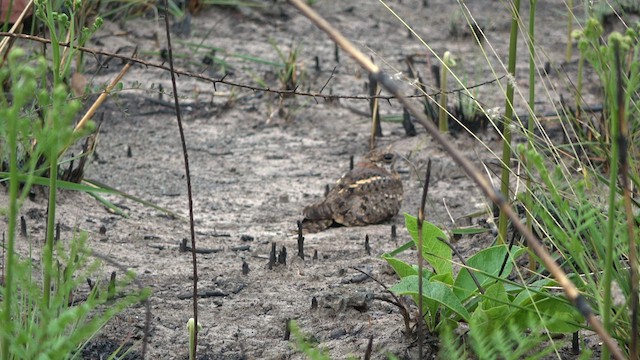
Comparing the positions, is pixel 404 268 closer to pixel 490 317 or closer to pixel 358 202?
pixel 490 317

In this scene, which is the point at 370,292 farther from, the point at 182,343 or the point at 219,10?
the point at 219,10

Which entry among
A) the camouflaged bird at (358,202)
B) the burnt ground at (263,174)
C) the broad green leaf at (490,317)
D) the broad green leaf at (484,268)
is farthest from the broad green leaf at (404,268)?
the camouflaged bird at (358,202)

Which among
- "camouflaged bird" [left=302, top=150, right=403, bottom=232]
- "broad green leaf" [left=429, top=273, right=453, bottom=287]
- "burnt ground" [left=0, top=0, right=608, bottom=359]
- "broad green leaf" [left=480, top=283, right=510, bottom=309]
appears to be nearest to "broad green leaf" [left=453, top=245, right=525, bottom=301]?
"broad green leaf" [left=429, top=273, right=453, bottom=287]

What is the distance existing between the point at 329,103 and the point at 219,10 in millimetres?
1789

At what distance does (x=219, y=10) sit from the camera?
24.2 ft

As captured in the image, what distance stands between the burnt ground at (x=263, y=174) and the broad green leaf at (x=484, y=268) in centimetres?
25

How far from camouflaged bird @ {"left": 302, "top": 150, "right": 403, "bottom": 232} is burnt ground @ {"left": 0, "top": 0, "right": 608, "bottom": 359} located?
2.6 inches

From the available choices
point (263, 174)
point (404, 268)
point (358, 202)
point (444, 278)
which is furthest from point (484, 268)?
point (263, 174)

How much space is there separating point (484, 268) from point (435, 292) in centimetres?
26

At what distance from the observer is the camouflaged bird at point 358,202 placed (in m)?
4.36

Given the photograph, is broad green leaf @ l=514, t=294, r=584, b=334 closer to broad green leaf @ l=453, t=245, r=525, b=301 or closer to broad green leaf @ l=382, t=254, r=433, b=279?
broad green leaf @ l=453, t=245, r=525, b=301

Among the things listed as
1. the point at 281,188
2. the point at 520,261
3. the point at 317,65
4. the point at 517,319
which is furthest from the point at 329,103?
the point at 517,319

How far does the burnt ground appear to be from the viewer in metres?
3.10

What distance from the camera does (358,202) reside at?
4398mm
